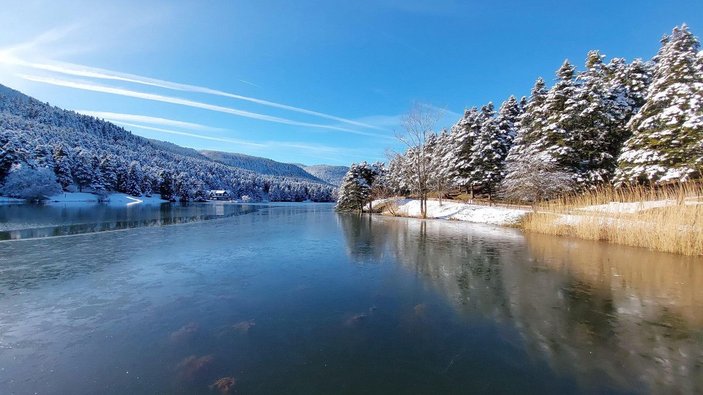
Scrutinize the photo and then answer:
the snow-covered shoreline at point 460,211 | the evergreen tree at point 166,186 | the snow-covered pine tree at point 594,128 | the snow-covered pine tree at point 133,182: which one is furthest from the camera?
the evergreen tree at point 166,186

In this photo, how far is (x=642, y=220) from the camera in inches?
535

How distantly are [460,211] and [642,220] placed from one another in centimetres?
1914

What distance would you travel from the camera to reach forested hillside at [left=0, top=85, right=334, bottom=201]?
65.8 m

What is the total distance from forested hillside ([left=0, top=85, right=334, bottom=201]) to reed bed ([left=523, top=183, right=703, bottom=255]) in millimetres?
84628

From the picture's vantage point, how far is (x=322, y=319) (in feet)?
19.1

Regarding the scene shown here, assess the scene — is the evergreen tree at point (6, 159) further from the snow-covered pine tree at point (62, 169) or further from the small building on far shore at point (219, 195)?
the small building on far shore at point (219, 195)

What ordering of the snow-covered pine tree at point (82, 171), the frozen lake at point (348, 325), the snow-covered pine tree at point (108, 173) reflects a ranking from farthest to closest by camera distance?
1. the snow-covered pine tree at point (108, 173)
2. the snow-covered pine tree at point (82, 171)
3. the frozen lake at point (348, 325)

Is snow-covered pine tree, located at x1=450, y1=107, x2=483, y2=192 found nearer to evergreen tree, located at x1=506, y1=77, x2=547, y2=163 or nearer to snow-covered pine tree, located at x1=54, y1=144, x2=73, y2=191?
evergreen tree, located at x1=506, y1=77, x2=547, y2=163

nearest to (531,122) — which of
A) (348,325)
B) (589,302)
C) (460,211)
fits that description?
(460,211)

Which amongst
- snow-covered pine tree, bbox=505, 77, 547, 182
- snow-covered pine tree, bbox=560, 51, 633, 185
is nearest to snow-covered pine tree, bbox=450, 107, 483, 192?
snow-covered pine tree, bbox=505, 77, 547, 182

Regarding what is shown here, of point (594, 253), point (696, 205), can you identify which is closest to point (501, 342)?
point (594, 253)

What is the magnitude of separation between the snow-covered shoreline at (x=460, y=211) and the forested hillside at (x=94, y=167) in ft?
224

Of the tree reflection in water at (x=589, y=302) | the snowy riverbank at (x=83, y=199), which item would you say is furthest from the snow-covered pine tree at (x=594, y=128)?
the snowy riverbank at (x=83, y=199)

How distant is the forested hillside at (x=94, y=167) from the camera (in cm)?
6575
